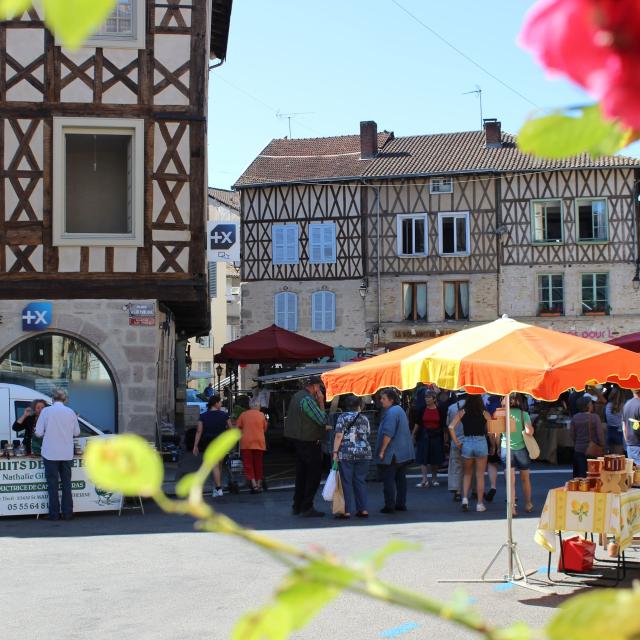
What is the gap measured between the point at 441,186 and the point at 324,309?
260 inches

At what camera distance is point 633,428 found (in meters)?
13.9

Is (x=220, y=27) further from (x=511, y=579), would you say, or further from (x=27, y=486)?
(x=511, y=579)

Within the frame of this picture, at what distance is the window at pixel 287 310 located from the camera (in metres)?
44.8

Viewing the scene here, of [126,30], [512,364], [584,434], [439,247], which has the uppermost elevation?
[439,247]

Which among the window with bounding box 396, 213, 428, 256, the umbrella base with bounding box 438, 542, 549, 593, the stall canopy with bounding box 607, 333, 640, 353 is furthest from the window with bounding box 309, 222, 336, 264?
the umbrella base with bounding box 438, 542, 549, 593

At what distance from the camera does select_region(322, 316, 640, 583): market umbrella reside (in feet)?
28.8

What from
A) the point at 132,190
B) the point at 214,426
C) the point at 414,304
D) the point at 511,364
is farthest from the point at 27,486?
the point at 414,304

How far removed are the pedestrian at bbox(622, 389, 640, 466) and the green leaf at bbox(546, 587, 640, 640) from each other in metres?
13.1

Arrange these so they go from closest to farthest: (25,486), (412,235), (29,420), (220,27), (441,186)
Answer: (25,486) → (29,420) → (220,27) → (412,235) → (441,186)

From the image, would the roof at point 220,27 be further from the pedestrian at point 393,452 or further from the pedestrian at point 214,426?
the pedestrian at point 393,452

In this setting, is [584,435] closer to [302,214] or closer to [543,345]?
[543,345]

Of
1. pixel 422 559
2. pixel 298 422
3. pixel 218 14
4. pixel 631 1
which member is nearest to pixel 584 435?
pixel 298 422

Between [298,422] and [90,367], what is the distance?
4560 mm

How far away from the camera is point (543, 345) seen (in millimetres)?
9195
